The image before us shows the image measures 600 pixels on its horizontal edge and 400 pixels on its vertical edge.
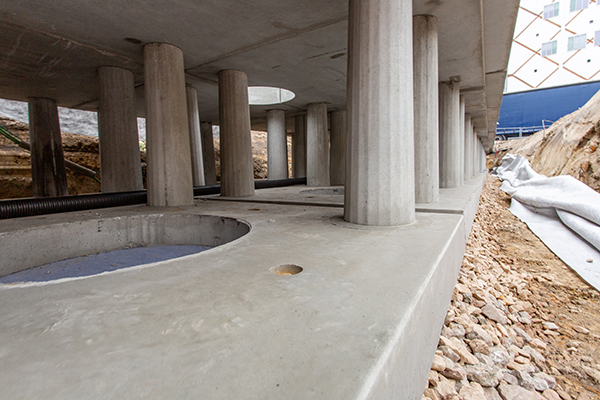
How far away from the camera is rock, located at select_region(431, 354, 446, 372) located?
8.35 feet

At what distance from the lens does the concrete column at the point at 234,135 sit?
10289mm

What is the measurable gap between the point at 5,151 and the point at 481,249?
24.5 metres

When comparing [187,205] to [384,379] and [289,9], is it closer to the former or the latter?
[289,9]

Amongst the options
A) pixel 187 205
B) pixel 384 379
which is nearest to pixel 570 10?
pixel 187 205

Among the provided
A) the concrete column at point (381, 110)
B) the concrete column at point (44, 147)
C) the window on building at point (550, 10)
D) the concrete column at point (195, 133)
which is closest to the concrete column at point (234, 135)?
the concrete column at point (195, 133)

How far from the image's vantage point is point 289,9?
282 inches

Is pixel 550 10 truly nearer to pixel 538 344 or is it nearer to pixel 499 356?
pixel 538 344

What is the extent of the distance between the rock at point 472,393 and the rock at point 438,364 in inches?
8.0

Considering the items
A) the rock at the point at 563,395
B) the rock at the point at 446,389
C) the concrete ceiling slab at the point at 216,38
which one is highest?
the concrete ceiling slab at the point at 216,38

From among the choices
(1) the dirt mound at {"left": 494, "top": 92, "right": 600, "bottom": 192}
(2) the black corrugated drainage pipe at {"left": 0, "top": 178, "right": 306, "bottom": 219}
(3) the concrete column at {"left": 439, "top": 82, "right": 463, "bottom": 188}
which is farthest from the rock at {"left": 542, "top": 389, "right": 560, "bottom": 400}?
(1) the dirt mound at {"left": 494, "top": 92, "right": 600, "bottom": 192}

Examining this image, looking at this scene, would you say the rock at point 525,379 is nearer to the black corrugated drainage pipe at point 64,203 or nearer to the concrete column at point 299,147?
the black corrugated drainage pipe at point 64,203

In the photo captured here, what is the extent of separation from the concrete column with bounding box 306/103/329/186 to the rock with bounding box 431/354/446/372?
14362mm

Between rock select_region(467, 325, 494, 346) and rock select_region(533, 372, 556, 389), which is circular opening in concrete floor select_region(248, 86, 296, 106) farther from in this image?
rock select_region(533, 372, 556, 389)

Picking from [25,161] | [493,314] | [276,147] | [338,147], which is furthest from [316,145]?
[25,161]
